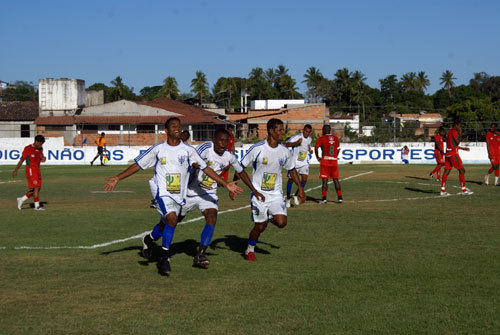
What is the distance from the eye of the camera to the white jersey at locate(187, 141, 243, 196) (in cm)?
1002

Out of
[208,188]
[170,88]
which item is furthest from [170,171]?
[170,88]

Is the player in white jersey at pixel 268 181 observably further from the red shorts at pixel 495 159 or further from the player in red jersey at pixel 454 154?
the red shorts at pixel 495 159

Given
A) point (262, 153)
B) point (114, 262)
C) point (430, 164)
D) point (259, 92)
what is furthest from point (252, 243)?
point (259, 92)

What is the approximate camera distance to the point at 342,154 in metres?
43.4

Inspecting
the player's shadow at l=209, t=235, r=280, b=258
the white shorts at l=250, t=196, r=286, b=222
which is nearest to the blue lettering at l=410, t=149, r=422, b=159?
the player's shadow at l=209, t=235, r=280, b=258

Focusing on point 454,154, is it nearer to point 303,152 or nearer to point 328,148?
point 328,148

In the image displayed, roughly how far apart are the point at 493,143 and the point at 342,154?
64.8ft

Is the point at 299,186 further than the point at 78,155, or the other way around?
the point at 78,155

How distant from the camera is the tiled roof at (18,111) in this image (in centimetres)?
8056

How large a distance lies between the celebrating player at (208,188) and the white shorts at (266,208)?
23 cm

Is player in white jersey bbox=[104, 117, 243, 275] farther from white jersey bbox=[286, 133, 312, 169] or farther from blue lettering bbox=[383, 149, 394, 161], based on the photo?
blue lettering bbox=[383, 149, 394, 161]

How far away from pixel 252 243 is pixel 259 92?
120 meters

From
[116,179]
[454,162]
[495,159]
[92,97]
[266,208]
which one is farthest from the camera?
[92,97]

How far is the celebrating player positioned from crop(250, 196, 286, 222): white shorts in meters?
0.23
